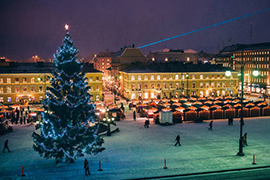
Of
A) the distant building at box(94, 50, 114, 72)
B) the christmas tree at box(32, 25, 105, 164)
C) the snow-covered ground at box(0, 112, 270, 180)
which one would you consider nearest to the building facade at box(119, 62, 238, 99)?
the snow-covered ground at box(0, 112, 270, 180)

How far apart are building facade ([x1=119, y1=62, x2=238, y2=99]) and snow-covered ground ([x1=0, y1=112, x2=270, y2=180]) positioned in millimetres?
36006

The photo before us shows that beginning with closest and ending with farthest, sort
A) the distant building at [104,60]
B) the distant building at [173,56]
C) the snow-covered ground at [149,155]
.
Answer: the snow-covered ground at [149,155], the distant building at [173,56], the distant building at [104,60]

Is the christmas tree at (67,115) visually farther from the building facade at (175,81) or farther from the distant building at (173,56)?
the distant building at (173,56)

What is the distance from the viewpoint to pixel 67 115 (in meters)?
22.2

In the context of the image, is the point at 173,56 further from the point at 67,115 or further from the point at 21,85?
the point at 67,115

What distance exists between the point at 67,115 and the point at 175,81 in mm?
54236

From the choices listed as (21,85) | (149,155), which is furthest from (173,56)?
(149,155)

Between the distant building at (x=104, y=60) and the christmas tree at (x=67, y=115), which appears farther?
the distant building at (x=104, y=60)

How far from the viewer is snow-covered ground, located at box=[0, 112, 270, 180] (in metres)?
20.3

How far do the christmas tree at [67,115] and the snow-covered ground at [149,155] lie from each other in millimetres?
1357

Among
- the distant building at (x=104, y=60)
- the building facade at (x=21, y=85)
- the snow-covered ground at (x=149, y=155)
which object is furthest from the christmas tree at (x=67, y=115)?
the distant building at (x=104, y=60)

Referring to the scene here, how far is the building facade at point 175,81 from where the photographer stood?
71.9 m

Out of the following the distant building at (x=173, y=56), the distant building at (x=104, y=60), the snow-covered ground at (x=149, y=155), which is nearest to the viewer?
the snow-covered ground at (x=149, y=155)

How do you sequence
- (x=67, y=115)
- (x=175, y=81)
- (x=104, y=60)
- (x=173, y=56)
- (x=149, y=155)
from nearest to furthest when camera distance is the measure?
(x=67, y=115) → (x=149, y=155) → (x=175, y=81) → (x=173, y=56) → (x=104, y=60)
